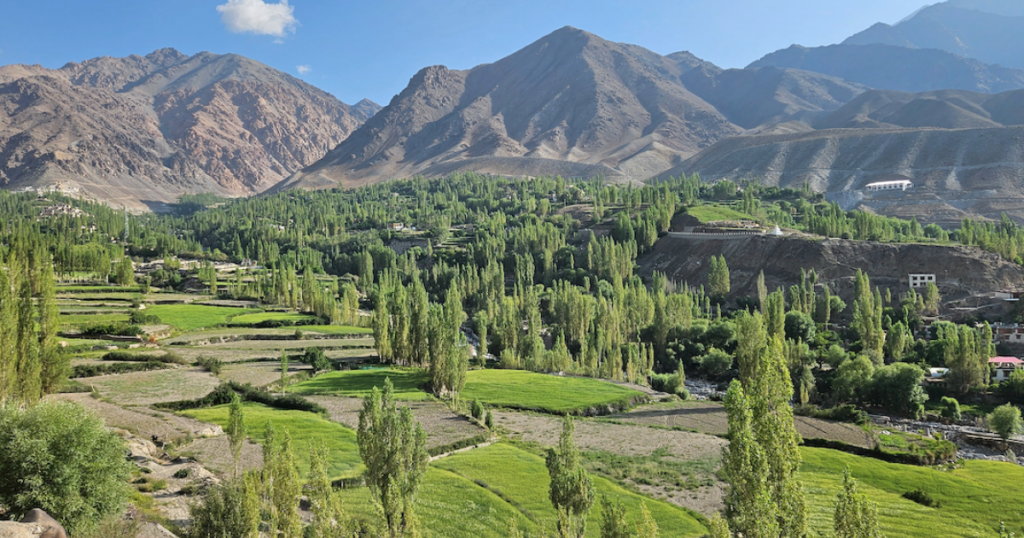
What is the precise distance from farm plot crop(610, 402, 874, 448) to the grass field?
16.8m

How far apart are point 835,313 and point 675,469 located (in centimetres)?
7009

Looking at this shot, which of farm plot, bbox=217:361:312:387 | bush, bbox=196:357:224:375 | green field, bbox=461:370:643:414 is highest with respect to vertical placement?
bush, bbox=196:357:224:375

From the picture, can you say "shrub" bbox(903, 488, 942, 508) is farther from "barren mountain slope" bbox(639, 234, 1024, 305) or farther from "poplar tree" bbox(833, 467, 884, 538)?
"barren mountain slope" bbox(639, 234, 1024, 305)

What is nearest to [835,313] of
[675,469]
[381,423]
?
[675,469]

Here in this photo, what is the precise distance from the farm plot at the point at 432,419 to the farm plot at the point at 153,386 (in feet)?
31.9

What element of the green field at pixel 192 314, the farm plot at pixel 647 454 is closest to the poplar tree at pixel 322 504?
the farm plot at pixel 647 454

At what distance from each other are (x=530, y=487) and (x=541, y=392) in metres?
25.3

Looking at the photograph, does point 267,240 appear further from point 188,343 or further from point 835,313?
point 835,313

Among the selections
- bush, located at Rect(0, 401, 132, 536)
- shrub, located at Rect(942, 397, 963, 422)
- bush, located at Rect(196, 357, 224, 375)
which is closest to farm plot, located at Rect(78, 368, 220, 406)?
bush, located at Rect(196, 357, 224, 375)

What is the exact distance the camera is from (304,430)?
1593 inches

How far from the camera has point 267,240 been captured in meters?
181

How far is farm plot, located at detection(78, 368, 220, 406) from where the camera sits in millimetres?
46438

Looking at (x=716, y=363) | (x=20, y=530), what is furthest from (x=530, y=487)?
(x=716, y=363)

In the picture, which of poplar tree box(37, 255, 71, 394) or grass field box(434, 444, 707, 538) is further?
poplar tree box(37, 255, 71, 394)
